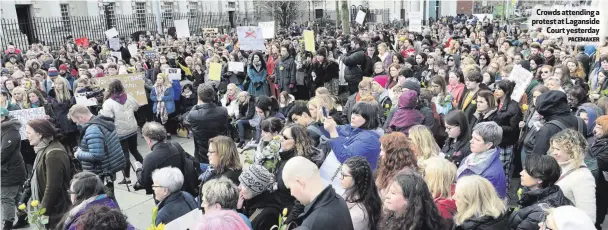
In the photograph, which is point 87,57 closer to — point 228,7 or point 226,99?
point 226,99

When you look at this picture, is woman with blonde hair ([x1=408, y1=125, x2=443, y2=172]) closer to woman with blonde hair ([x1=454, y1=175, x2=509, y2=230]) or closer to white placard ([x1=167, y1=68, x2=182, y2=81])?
woman with blonde hair ([x1=454, y1=175, x2=509, y2=230])

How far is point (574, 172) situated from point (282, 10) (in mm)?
34171

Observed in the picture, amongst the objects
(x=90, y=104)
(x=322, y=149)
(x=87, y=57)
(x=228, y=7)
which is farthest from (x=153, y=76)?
(x=228, y=7)

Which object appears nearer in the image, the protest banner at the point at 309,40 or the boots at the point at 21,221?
the boots at the point at 21,221

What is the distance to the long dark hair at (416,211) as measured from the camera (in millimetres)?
2903

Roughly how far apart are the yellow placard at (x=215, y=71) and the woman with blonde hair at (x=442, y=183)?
22.2ft

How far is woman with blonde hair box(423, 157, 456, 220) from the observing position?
11.1 ft

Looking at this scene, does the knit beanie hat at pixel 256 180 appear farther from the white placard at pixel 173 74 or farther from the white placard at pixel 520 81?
the white placard at pixel 173 74

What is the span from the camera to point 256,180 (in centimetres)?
354

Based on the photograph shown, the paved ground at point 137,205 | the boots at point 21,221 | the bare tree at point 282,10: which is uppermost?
the bare tree at point 282,10

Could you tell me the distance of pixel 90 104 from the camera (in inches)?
305

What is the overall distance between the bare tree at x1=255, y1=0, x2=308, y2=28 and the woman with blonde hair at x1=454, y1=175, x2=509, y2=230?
34203mm

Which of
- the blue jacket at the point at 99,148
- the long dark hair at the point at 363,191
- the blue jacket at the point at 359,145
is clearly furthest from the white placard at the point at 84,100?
the long dark hair at the point at 363,191

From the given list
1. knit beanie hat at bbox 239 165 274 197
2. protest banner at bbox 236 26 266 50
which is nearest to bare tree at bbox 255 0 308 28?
protest banner at bbox 236 26 266 50
